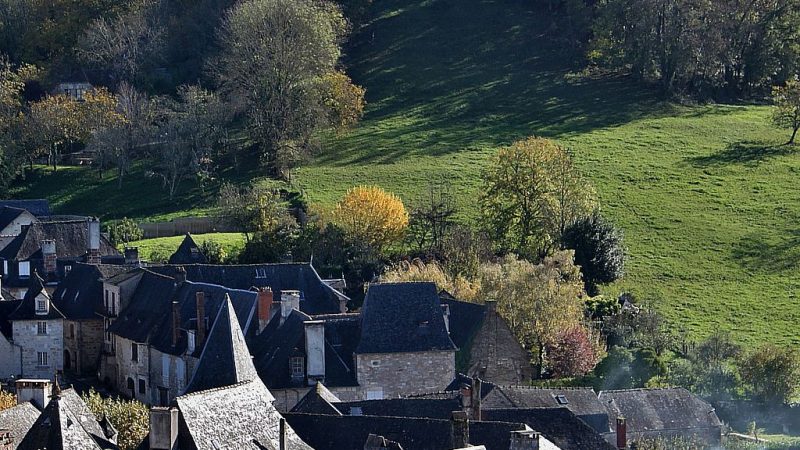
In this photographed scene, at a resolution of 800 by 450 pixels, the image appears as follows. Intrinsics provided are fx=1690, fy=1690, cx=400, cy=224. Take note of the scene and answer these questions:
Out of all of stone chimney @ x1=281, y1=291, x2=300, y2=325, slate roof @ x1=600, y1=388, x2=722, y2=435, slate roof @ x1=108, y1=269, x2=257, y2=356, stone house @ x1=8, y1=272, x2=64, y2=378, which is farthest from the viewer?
stone house @ x1=8, y1=272, x2=64, y2=378

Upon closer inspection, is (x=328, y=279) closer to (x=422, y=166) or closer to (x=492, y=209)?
(x=492, y=209)

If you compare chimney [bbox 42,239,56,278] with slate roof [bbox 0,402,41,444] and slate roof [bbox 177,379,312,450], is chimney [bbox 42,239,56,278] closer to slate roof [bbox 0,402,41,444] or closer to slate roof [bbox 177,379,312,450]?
slate roof [bbox 0,402,41,444]

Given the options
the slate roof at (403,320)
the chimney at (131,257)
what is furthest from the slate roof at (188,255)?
the slate roof at (403,320)

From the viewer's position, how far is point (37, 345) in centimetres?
7181

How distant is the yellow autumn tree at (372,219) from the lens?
8769 centimetres

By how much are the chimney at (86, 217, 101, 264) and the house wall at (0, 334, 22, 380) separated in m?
10.3

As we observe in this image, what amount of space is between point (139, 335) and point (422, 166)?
40.6m

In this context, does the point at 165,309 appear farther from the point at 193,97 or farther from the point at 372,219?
the point at 193,97

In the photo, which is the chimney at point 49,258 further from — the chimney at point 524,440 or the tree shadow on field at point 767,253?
the chimney at point 524,440

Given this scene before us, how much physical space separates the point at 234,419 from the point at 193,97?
71.6 m

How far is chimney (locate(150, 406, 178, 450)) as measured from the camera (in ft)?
126

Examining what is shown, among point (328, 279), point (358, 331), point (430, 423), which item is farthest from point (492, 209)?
point (430, 423)

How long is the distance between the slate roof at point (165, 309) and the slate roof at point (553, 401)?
38.7 feet

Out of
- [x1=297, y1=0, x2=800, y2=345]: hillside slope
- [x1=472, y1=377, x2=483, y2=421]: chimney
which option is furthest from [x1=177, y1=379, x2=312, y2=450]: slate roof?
[x1=297, y1=0, x2=800, y2=345]: hillside slope
